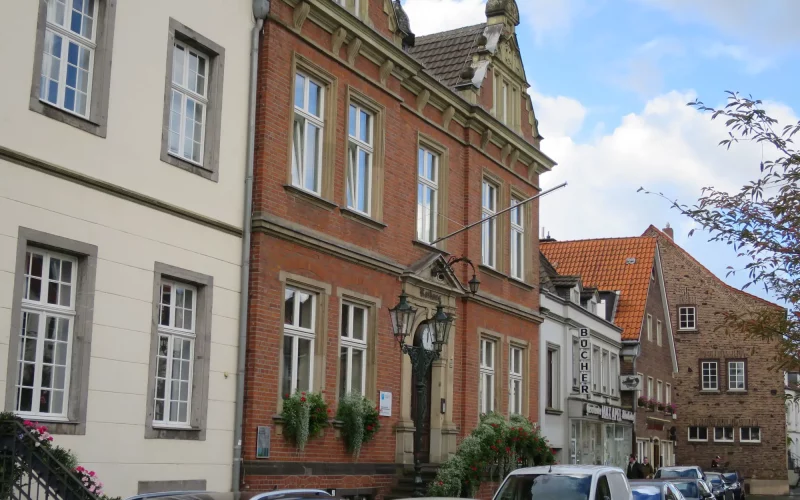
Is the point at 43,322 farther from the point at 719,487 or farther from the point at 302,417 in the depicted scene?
the point at 719,487

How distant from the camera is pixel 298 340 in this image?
63.5 feet

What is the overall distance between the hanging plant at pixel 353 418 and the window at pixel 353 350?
0.89ft

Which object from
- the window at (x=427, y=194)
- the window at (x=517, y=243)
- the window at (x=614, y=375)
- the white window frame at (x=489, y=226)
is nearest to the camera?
the window at (x=427, y=194)

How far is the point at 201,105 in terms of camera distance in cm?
1750

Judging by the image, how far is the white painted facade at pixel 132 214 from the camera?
45.0 ft

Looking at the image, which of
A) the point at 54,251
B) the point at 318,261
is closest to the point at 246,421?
the point at 318,261

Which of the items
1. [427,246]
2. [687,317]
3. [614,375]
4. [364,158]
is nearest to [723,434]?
[687,317]

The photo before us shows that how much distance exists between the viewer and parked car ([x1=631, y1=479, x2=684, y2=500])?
1852cm

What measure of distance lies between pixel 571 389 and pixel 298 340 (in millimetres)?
16074

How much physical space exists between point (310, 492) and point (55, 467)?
332 centimetres

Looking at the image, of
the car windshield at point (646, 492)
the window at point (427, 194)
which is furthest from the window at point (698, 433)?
the car windshield at point (646, 492)

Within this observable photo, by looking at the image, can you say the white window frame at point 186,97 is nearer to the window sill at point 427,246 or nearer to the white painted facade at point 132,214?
the white painted facade at point 132,214

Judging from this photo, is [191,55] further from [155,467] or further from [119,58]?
[155,467]

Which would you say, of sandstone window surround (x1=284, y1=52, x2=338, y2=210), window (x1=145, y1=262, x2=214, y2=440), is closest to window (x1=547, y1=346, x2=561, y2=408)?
sandstone window surround (x1=284, y1=52, x2=338, y2=210)
